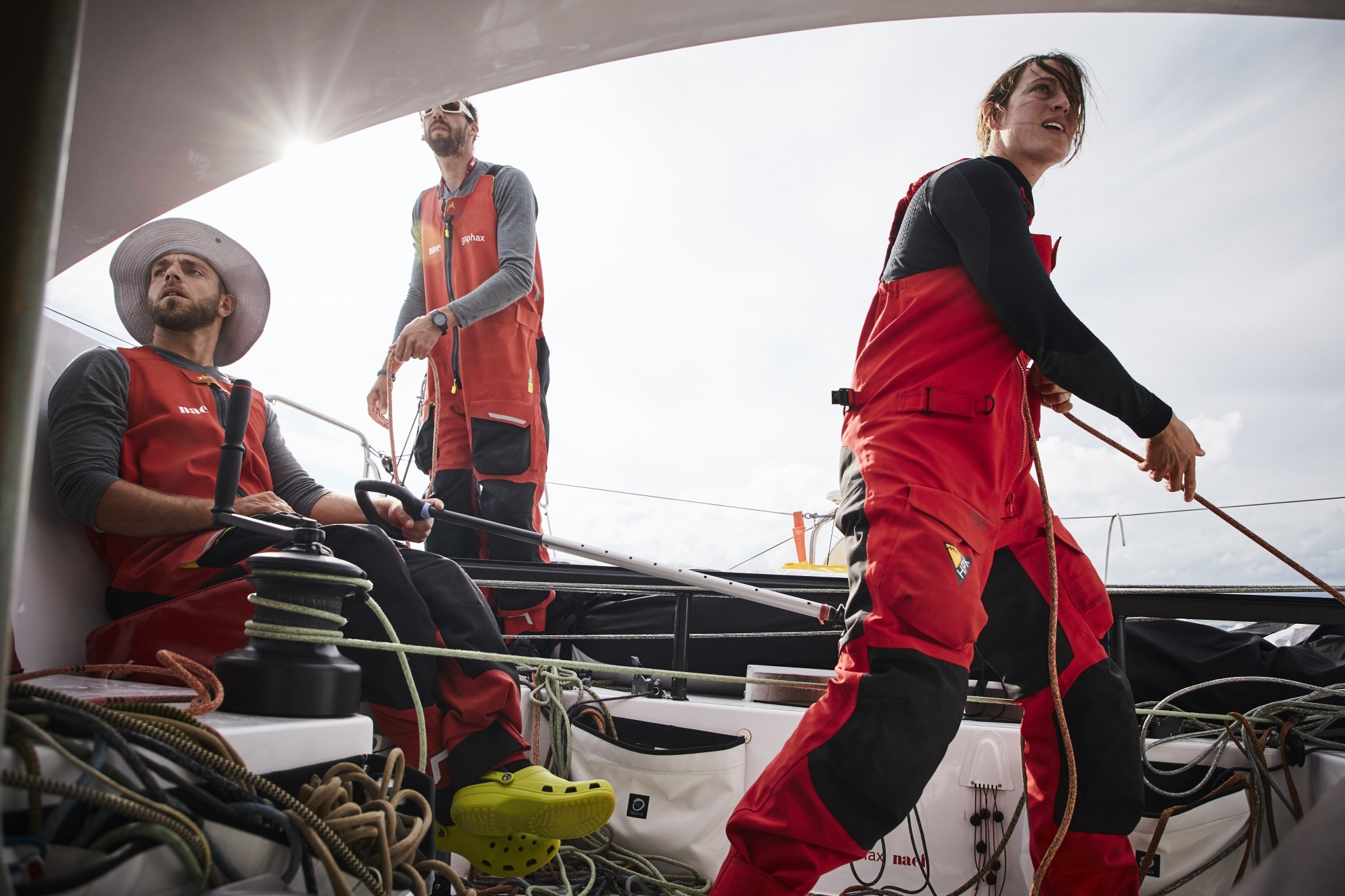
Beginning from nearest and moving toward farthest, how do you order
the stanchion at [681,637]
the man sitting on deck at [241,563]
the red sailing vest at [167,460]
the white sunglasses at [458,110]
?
the man sitting on deck at [241,563], the red sailing vest at [167,460], the stanchion at [681,637], the white sunglasses at [458,110]

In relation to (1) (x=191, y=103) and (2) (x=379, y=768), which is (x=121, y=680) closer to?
(2) (x=379, y=768)

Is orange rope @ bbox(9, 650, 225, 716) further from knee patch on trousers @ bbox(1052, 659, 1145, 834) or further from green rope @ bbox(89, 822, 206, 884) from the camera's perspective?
knee patch on trousers @ bbox(1052, 659, 1145, 834)

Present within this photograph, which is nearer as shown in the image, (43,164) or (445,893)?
(43,164)

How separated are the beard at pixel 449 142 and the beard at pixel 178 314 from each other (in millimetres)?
1248

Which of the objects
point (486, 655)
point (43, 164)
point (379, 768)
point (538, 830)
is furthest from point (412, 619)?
point (43, 164)

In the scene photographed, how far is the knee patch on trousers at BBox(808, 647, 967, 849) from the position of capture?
1.27m

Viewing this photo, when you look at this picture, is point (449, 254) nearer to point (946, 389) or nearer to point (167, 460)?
point (167, 460)

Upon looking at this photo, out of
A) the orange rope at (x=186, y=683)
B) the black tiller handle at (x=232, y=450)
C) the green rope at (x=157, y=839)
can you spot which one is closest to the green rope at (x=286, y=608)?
the orange rope at (x=186, y=683)

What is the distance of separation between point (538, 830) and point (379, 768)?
0.60 metres

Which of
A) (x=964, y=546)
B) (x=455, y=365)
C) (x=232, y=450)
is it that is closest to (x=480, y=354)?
(x=455, y=365)

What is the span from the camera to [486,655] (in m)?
1.47

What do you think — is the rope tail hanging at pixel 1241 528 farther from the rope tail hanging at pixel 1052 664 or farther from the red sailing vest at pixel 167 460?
the red sailing vest at pixel 167 460

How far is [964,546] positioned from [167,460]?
184cm

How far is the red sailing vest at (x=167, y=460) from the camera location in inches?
67.4
